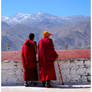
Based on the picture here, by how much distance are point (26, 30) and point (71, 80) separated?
54619mm

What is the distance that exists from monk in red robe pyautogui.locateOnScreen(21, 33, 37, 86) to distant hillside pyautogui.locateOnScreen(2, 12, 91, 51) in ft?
136

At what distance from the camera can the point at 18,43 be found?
5556 centimetres

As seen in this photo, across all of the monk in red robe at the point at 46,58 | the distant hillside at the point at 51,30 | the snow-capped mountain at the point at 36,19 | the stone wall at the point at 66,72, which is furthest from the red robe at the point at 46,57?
the snow-capped mountain at the point at 36,19

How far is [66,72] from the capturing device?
6.18 m

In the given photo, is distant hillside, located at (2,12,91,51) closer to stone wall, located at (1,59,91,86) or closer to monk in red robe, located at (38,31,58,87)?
stone wall, located at (1,59,91,86)

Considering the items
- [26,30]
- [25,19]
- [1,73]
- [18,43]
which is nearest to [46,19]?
[25,19]

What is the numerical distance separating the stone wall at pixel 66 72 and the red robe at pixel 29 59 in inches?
17.1

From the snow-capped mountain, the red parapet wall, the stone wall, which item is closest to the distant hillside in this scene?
the snow-capped mountain

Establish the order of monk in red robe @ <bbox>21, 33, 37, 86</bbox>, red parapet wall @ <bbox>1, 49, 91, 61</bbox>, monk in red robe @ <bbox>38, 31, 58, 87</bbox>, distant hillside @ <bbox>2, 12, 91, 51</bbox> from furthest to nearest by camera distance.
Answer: distant hillside @ <bbox>2, 12, 91, 51</bbox>
red parapet wall @ <bbox>1, 49, 91, 61</bbox>
monk in red robe @ <bbox>21, 33, 37, 86</bbox>
monk in red robe @ <bbox>38, 31, 58, 87</bbox>

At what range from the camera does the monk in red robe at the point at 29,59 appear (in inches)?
230

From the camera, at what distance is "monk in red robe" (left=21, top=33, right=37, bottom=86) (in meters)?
5.84

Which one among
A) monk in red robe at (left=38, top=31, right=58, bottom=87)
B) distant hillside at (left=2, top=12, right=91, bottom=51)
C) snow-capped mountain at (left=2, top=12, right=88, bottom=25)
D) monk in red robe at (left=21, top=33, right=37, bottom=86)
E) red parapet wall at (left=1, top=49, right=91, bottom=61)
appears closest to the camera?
monk in red robe at (left=38, top=31, right=58, bottom=87)

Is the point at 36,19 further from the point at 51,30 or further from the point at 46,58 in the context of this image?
the point at 46,58

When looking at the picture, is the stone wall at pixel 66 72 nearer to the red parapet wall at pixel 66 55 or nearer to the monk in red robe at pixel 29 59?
the red parapet wall at pixel 66 55
